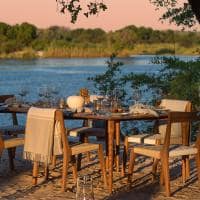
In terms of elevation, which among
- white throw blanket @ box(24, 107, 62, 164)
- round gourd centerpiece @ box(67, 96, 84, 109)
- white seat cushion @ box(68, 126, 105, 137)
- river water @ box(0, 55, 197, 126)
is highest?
round gourd centerpiece @ box(67, 96, 84, 109)

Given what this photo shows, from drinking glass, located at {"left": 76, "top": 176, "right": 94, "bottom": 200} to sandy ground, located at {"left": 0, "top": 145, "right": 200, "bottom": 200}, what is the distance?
8.02 ft

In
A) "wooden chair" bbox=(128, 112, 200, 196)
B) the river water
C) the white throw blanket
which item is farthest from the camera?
the river water

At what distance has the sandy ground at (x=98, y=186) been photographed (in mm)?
5664

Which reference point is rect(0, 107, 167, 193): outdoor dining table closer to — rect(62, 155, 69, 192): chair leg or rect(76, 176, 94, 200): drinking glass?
rect(62, 155, 69, 192): chair leg

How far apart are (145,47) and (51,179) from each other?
64.0ft

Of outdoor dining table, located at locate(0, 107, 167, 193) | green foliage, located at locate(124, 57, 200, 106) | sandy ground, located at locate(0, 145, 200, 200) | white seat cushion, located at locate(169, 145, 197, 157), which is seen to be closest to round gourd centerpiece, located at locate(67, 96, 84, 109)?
outdoor dining table, located at locate(0, 107, 167, 193)

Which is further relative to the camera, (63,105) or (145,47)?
(145,47)

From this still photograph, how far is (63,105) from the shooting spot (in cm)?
656

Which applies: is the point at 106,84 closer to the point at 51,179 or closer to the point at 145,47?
the point at 51,179

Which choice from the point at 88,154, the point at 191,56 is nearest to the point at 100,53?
the point at 191,56

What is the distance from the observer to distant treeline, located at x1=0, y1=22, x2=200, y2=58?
49.6 ft

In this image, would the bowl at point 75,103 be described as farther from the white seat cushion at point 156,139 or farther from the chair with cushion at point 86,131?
the white seat cushion at point 156,139

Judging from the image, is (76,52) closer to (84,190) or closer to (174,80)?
(174,80)

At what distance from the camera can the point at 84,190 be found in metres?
3.05
